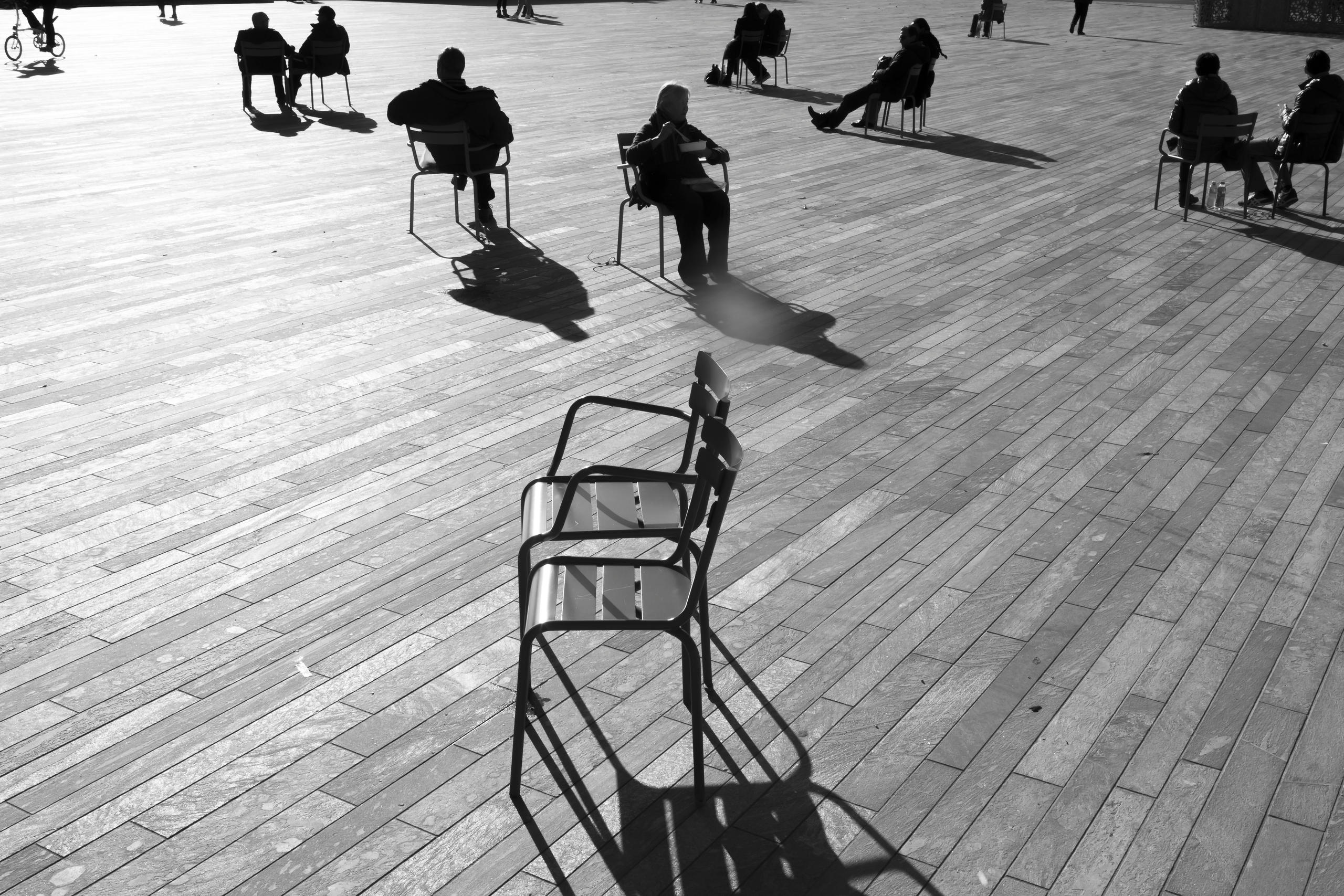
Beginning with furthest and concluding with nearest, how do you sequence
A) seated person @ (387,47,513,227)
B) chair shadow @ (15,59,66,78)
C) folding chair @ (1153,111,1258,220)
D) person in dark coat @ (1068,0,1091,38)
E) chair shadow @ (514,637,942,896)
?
person in dark coat @ (1068,0,1091,38) → chair shadow @ (15,59,66,78) → folding chair @ (1153,111,1258,220) → seated person @ (387,47,513,227) → chair shadow @ (514,637,942,896)

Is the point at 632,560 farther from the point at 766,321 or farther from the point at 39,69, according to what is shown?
the point at 39,69

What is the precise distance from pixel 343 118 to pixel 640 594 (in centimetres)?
1290

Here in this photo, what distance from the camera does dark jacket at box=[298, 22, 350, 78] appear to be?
15547 mm

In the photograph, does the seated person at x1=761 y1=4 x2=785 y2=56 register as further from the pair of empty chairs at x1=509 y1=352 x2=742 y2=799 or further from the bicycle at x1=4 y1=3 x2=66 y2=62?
the pair of empty chairs at x1=509 y1=352 x2=742 y2=799

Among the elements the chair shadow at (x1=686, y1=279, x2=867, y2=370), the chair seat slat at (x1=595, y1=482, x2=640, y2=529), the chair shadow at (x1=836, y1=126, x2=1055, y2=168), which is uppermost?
the chair shadow at (x1=836, y1=126, x2=1055, y2=168)

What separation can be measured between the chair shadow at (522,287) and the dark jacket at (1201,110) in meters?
5.10

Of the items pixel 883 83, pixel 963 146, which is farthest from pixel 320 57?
pixel 963 146

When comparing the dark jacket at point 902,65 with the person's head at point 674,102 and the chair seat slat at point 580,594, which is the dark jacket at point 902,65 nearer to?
the person's head at point 674,102

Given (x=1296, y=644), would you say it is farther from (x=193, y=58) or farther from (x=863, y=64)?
(x=193, y=58)

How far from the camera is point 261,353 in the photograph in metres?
6.73

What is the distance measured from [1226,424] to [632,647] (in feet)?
10.7

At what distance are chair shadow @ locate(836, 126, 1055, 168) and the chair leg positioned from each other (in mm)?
10408

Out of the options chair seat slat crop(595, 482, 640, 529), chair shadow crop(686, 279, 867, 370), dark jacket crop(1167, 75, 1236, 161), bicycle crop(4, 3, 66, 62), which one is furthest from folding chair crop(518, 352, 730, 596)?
bicycle crop(4, 3, 66, 62)

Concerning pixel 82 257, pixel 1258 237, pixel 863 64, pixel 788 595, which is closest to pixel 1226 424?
pixel 788 595
